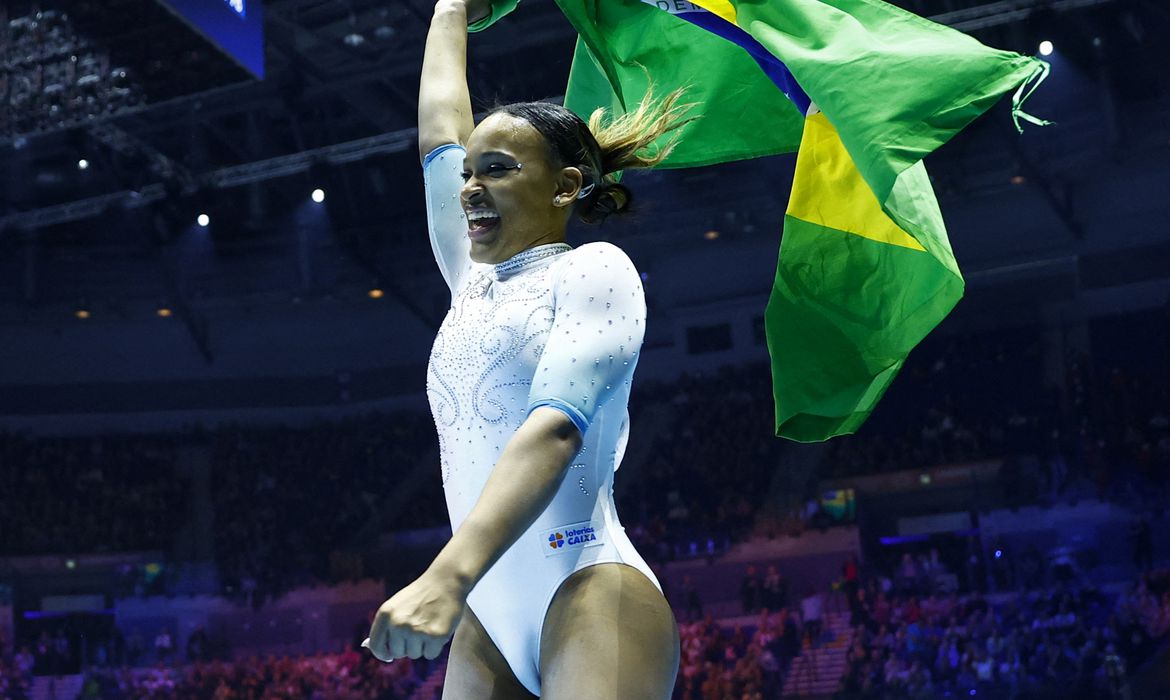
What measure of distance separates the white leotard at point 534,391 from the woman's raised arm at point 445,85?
0.30m

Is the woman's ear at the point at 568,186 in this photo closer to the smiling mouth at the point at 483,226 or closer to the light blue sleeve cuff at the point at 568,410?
the smiling mouth at the point at 483,226

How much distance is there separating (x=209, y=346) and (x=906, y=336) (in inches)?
488

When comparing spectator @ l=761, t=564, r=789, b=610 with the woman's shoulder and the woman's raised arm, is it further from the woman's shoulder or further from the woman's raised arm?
the woman's shoulder

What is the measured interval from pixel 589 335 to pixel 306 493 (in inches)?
467

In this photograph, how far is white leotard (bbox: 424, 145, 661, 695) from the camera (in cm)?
146

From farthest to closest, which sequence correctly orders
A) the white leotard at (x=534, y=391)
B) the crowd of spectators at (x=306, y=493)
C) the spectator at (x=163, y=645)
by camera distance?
1. the crowd of spectators at (x=306, y=493)
2. the spectator at (x=163, y=645)
3. the white leotard at (x=534, y=391)

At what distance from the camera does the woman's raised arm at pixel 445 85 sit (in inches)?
73.5

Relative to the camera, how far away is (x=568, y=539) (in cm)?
150

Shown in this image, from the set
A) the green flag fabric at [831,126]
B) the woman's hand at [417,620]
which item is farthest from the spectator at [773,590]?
the woman's hand at [417,620]

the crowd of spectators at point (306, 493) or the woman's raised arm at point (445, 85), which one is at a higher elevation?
the crowd of spectators at point (306, 493)

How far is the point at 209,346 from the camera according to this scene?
13641 millimetres

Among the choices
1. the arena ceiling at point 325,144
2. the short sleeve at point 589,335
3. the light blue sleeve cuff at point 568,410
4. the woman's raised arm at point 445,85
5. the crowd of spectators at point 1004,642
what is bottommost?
the crowd of spectators at point 1004,642

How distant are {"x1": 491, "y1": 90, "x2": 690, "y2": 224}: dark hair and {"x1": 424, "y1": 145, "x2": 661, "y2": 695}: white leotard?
0.38ft

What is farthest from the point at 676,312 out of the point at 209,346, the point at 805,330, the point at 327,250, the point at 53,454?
the point at 805,330
